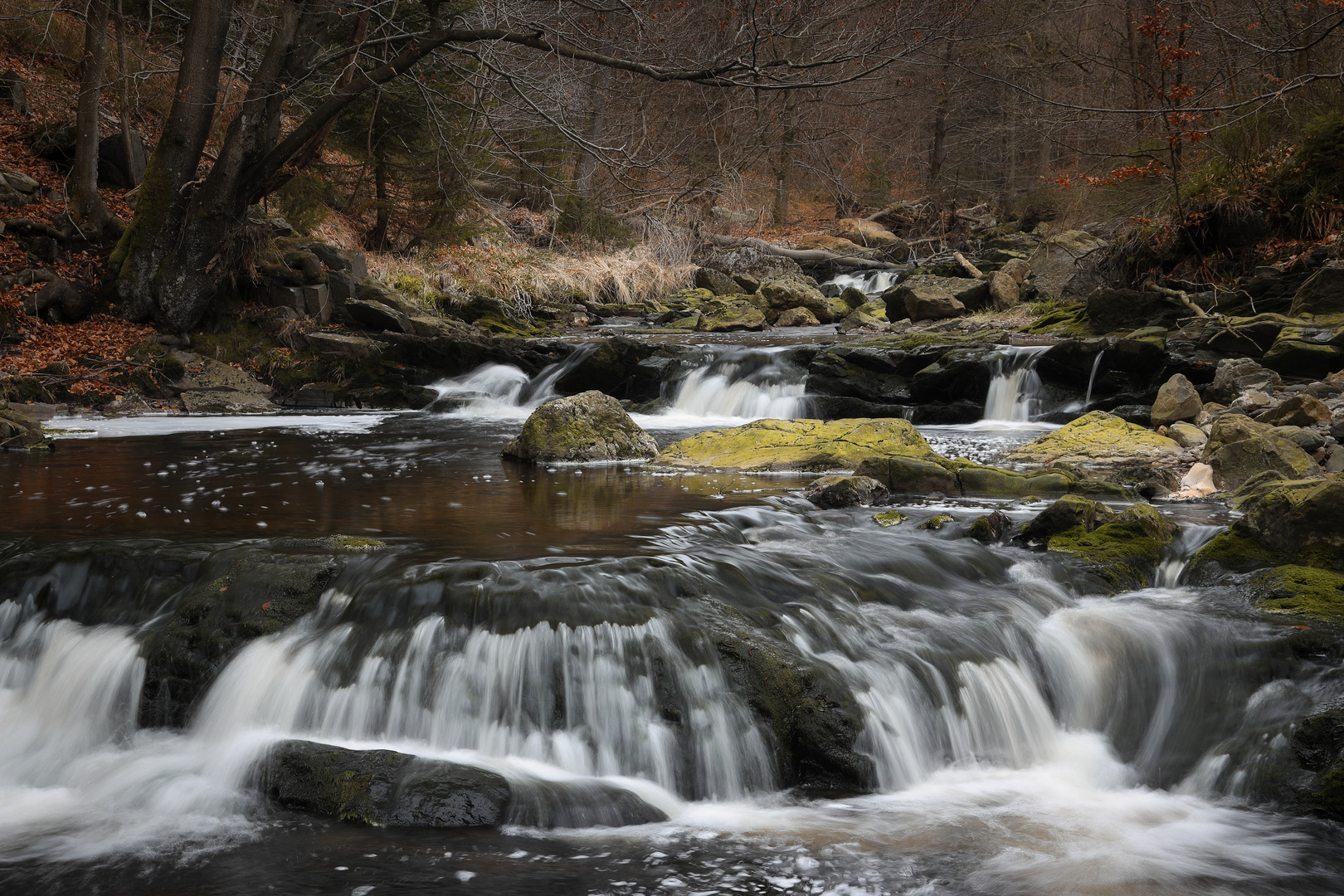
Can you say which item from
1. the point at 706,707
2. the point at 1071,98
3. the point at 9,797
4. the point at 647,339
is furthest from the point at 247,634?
the point at 1071,98

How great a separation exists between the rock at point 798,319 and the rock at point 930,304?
2287mm

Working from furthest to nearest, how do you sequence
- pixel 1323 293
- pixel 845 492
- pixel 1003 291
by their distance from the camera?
pixel 1003 291
pixel 1323 293
pixel 845 492

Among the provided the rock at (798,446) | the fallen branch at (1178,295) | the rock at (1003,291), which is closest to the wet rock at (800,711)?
the rock at (798,446)

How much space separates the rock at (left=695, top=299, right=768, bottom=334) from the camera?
60.2 ft

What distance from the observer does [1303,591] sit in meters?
4.50

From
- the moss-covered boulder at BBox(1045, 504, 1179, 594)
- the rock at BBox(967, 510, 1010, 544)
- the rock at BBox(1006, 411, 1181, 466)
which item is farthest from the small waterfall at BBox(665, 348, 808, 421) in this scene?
the moss-covered boulder at BBox(1045, 504, 1179, 594)

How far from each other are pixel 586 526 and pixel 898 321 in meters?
13.2

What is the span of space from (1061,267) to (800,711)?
15.7m

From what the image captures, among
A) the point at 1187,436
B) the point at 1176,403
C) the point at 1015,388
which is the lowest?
the point at 1187,436

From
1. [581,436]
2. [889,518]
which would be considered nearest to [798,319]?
[581,436]

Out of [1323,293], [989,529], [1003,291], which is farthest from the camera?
[1003,291]

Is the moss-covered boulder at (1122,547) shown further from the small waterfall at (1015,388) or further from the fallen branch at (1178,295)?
the fallen branch at (1178,295)

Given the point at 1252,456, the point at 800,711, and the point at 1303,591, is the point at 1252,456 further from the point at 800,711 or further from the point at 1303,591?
the point at 800,711

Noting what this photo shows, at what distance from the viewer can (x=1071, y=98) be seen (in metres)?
23.5
